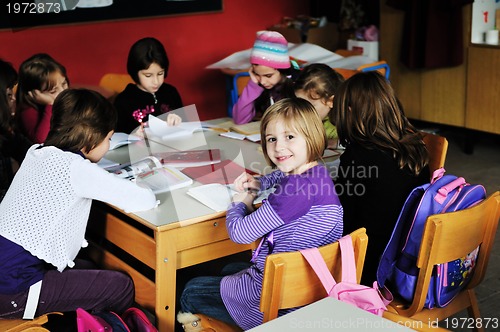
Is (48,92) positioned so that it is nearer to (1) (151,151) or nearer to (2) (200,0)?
(1) (151,151)

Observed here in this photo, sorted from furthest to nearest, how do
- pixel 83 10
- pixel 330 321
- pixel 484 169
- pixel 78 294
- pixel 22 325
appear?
pixel 83 10
pixel 484 169
pixel 78 294
pixel 22 325
pixel 330 321

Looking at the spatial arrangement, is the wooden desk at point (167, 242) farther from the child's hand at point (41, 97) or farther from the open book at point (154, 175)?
the child's hand at point (41, 97)

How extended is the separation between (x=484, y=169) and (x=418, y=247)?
271 cm

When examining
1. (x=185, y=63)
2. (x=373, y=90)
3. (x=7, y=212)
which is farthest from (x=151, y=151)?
(x=185, y=63)

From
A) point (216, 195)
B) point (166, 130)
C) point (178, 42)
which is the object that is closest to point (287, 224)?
point (216, 195)

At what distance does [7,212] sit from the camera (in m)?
2.07

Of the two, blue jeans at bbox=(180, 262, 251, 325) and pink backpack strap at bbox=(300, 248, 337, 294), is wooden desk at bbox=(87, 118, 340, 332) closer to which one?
blue jeans at bbox=(180, 262, 251, 325)

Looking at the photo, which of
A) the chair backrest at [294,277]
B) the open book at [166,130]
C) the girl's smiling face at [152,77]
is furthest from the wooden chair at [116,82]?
the chair backrest at [294,277]

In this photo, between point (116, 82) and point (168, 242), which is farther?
point (116, 82)

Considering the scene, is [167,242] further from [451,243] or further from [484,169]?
[484,169]

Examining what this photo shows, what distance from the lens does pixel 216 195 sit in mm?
2158

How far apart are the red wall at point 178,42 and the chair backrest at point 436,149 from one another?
2.95 meters

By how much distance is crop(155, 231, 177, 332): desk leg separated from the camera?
1966 mm

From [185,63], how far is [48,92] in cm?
236
